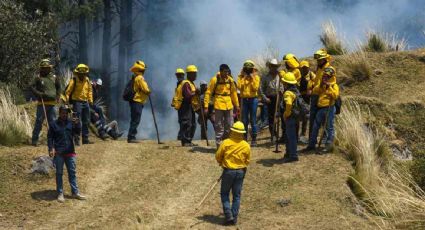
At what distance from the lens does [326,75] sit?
44.2ft

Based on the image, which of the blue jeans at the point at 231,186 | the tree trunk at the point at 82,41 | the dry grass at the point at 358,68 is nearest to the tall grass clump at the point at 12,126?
the blue jeans at the point at 231,186

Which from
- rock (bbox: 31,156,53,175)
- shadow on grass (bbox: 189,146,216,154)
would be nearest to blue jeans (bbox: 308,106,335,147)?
shadow on grass (bbox: 189,146,216,154)

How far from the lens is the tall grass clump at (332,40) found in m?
20.5

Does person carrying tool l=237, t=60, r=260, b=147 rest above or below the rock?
above

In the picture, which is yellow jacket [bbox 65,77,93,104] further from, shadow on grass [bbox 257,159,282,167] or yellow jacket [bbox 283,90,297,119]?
yellow jacket [bbox 283,90,297,119]

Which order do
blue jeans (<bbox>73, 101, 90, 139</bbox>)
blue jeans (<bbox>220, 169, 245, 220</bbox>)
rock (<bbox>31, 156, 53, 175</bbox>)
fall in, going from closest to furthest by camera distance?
blue jeans (<bbox>220, 169, 245, 220</bbox>) < rock (<bbox>31, 156, 53, 175</bbox>) < blue jeans (<bbox>73, 101, 90, 139</bbox>)

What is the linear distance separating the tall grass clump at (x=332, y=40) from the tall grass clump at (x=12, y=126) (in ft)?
28.8

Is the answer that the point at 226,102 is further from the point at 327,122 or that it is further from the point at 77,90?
the point at 77,90

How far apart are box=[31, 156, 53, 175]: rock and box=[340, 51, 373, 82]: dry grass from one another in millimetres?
8915

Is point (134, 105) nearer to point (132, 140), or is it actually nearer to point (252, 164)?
point (132, 140)

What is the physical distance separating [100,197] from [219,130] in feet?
9.66

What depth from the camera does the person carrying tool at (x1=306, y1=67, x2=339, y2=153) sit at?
44.3 feet

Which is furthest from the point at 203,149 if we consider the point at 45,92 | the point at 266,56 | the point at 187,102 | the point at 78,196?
the point at 266,56

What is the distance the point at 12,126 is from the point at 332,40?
9503 millimetres
